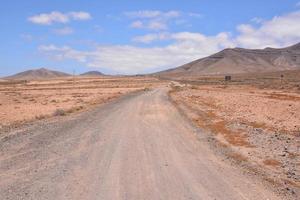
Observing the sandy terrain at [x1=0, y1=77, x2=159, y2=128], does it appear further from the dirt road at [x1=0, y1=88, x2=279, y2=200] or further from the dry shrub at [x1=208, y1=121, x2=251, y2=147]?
the dry shrub at [x1=208, y1=121, x2=251, y2=147]

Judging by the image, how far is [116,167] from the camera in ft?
46.4

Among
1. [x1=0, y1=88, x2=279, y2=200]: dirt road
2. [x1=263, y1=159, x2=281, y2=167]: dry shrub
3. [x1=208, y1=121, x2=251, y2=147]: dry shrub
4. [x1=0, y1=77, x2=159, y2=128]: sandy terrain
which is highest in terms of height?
[x1=0, y1=88, x2=279, y2=200]: dirt road

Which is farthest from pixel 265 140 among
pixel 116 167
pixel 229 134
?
pixel 116 167

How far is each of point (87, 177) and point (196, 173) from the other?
3.11 meters

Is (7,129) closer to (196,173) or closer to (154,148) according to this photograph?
(154,148)

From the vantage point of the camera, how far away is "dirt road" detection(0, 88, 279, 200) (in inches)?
442

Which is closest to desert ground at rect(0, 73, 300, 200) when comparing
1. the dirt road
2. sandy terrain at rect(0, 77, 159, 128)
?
the dirt road

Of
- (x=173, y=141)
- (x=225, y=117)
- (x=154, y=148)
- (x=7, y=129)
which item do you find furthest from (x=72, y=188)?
(x=225, y=117)

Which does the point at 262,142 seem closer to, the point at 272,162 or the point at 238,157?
the point at 238,157

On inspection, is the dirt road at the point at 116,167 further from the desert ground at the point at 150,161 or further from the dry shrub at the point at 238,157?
the dry shrub at the point at 238,157

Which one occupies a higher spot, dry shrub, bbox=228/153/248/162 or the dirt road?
the dirt road

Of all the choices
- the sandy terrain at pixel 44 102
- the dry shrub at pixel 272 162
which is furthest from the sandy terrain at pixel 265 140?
the sandy terrain at pixel 44 102

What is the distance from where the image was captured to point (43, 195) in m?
11.0

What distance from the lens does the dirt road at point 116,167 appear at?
11.2m
